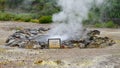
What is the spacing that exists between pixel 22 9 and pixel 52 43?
22.2 meters

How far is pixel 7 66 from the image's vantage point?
14523 mm

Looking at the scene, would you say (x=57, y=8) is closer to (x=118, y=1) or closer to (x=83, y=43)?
(x=118, y=1)

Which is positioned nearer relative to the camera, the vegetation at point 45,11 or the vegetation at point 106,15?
the vegetation at point 106,15

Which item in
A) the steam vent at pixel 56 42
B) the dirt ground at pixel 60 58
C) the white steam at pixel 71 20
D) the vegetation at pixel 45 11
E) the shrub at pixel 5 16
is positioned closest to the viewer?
the dirt ground at pixel 60 58

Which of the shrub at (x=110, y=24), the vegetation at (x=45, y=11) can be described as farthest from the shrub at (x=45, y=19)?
the shrub at (x=110, y=24)

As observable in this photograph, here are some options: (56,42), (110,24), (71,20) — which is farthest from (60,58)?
(110,24)

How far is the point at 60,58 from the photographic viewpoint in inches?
621

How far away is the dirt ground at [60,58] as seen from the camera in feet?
47.8

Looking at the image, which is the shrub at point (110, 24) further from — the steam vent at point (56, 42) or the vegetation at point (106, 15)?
the steam vent at point (56, 42)

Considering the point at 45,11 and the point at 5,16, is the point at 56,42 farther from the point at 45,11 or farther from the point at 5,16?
the point at 5,16

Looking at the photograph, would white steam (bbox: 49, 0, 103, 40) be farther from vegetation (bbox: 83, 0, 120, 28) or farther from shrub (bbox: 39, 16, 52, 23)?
shrub (bbox: 39, 16, 52, 23)

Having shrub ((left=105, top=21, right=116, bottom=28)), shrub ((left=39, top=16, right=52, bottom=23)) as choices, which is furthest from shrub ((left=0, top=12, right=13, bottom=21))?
shrub ((left=105, top=21, right=116, bottom=28))

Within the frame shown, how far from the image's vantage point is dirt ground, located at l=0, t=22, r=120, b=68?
14570 mm

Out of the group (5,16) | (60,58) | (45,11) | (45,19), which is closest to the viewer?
(60,58)
